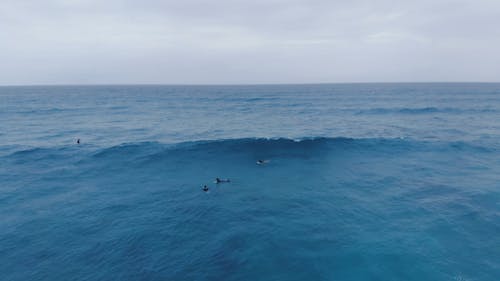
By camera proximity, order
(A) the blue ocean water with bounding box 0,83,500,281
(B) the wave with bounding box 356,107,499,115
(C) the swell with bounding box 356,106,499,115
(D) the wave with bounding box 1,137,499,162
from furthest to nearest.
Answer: (B) the wave with bounding box 356,107,499,115
(C) the swell with bounding box 356,106,499,115
(D) the wave with bounding box 1,137,499,162
(A) the blue ocean water with bounding box 0,83,500,281

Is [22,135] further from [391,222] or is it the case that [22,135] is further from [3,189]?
[391,222]

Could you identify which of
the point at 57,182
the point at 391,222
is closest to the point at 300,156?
the point at 391,222

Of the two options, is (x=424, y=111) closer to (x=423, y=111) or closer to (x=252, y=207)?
(x=423, y=111)

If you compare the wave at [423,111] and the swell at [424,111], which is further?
the wave at [423,111]

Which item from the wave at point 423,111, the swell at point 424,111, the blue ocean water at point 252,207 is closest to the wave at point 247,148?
the blue ocean water at point 252,207

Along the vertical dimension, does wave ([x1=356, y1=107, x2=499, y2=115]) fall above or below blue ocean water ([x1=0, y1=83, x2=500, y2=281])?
above

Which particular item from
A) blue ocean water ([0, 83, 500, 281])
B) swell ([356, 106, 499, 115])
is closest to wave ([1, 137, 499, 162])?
blue ocean water ([0, 83, 500, 281])

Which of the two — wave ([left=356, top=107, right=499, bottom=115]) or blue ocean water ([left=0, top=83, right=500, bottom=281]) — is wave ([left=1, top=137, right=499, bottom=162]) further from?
wave ([left=356, top=107, right=499, bottom=115])

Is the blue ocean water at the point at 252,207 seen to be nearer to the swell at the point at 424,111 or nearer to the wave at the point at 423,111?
the swell at the point at 424,111
